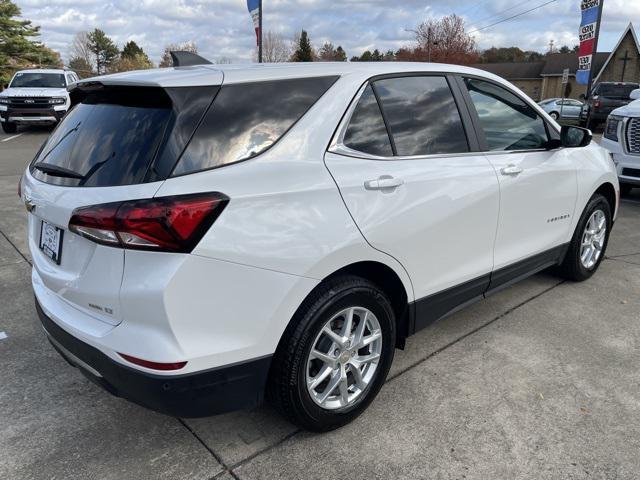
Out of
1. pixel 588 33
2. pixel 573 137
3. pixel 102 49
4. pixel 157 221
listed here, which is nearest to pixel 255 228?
pixel 157 221

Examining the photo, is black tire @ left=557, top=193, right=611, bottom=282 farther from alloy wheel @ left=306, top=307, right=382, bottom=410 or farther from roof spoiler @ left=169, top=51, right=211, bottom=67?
roof spoiler @ left=169, top=51, right=211, bottom=67

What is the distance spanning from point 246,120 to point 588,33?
46.8 feet

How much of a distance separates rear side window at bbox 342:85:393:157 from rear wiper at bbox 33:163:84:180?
3.80ft

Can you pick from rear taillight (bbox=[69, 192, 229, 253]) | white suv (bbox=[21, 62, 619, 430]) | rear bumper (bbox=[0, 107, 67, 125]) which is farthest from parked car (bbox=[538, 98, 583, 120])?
rear taillight (bbox=[69, 192, 229, 253])

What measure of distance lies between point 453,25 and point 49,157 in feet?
204

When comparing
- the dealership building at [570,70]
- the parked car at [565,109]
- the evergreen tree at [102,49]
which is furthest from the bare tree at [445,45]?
the evergreen tree at [102,49]

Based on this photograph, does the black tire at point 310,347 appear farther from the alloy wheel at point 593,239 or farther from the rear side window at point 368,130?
the alloy wheel at point 593,239

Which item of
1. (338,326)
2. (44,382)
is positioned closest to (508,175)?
(338,326)

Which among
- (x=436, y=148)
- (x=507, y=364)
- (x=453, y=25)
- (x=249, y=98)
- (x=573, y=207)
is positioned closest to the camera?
(x=249, y=98)

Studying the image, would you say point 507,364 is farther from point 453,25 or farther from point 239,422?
point 453,25

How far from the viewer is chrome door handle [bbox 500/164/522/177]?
3.27 meters

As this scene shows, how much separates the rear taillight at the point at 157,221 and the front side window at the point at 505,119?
202 cm

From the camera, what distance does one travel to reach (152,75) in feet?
7.61

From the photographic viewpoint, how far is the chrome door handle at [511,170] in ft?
10.7
